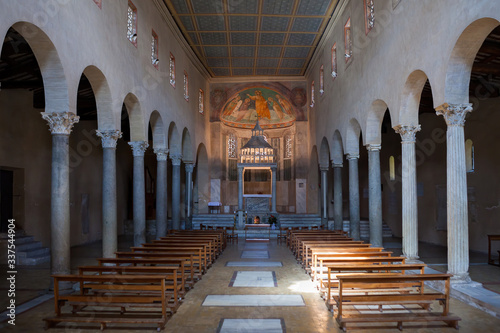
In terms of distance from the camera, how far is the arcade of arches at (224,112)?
11.3 meters

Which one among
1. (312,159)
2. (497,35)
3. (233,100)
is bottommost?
(312,159)

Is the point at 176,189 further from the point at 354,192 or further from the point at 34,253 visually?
the point at 354,192

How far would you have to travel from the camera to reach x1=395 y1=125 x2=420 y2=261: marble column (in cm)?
1421

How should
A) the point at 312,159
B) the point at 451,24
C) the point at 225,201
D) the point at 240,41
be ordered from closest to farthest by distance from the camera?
the point at 451,24
the point at 240,41
the point at 312,159
the point at 225,201

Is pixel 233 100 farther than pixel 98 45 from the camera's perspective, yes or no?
Yes

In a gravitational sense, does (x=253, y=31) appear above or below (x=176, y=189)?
above

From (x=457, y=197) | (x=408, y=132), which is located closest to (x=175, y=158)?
(x=408, y=132)

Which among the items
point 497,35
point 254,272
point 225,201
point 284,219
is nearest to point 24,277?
point 254,272

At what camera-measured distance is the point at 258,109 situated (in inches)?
1483

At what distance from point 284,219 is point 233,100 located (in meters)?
12.1

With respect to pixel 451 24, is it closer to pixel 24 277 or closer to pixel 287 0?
pixel 287 0

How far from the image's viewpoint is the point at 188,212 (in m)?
30.4

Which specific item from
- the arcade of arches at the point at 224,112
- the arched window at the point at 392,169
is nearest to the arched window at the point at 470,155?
the arcade of arches at the point at 224,112

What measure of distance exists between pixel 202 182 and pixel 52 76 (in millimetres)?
24013
